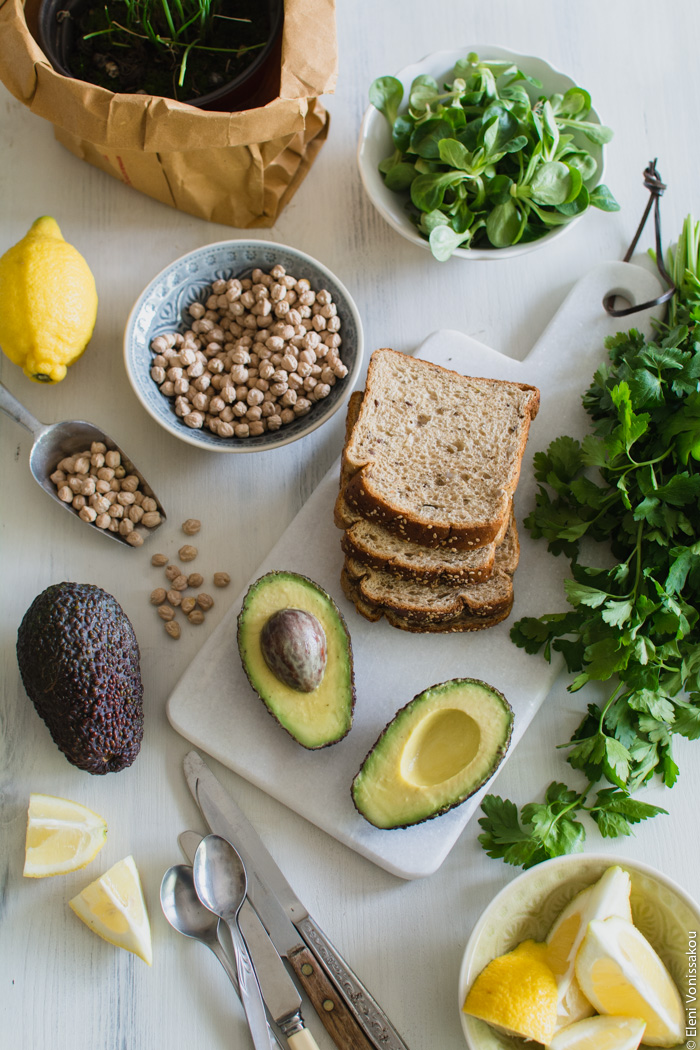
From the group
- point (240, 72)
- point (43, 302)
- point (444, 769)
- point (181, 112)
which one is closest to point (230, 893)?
point (444, 769)

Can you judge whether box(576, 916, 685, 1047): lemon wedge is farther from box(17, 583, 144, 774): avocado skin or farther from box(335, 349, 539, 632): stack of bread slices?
box(17, 583, 144, 774): avocado skin

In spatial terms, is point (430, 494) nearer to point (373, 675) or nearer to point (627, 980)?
point (373, 675)

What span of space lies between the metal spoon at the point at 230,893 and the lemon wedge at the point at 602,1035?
1.70 ft

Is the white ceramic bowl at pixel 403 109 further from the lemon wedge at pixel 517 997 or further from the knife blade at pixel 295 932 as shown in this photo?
the lemon wedge at pixel 517 997

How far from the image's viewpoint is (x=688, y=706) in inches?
61.9

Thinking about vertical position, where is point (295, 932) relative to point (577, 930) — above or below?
below

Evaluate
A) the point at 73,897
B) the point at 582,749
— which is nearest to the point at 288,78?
the point at 582,749

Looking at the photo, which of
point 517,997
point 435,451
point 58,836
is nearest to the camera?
point 517,997

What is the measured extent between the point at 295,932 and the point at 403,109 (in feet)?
5.70

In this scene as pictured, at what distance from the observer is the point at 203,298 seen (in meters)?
1.83

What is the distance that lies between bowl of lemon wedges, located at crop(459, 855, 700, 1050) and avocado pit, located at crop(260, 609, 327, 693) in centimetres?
51

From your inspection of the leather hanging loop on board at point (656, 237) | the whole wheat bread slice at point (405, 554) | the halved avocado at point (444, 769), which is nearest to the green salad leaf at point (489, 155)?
the leather hanging loop on board at point (656, 237)

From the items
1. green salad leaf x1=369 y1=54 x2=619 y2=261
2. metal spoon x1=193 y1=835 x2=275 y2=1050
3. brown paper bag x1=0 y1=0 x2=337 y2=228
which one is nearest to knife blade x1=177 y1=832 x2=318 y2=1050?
metal spoon x1=193 y1=835 x2=275 y2=1050

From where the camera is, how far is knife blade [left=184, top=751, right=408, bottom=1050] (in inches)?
59.3
